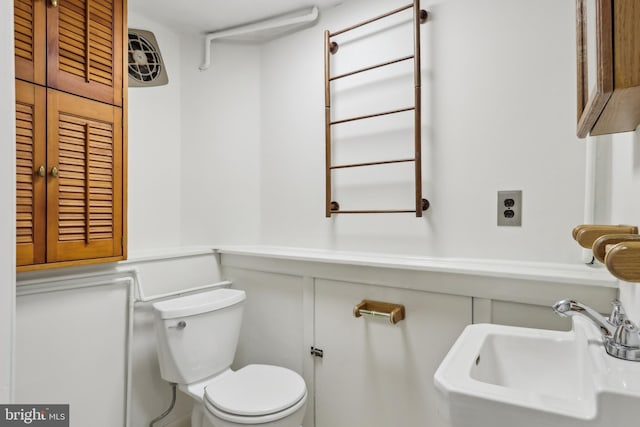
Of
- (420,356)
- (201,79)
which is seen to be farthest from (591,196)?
(201,79)

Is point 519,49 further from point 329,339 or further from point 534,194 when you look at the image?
point 329,339

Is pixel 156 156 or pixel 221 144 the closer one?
pixel 156 156

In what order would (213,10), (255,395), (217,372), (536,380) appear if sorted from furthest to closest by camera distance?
(213,10) < (217,372) < (255,395) < (536,380)

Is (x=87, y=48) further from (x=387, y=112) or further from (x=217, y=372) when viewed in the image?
(x=217, y=372)

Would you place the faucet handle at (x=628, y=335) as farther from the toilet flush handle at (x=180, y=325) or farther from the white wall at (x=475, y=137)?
Result: the toilet flush handle at (x=180, y=325)

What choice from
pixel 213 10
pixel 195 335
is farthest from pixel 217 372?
pixel 213 10

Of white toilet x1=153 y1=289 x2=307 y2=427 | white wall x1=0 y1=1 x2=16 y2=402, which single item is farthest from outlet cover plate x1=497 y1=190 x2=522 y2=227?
white wall x1=0 y1=1 x2=16 y2=402

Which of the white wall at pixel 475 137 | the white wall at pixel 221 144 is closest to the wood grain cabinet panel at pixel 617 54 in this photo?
the white wall at pixel 475 137

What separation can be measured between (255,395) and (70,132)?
4.27 ft

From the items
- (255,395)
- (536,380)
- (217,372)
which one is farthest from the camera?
(217,372)

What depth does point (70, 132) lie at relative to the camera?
1.34 m

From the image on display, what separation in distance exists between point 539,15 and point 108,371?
2.39 metres

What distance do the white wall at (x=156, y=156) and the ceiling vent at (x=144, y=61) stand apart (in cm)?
4

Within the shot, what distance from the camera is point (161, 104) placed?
2029 mm
